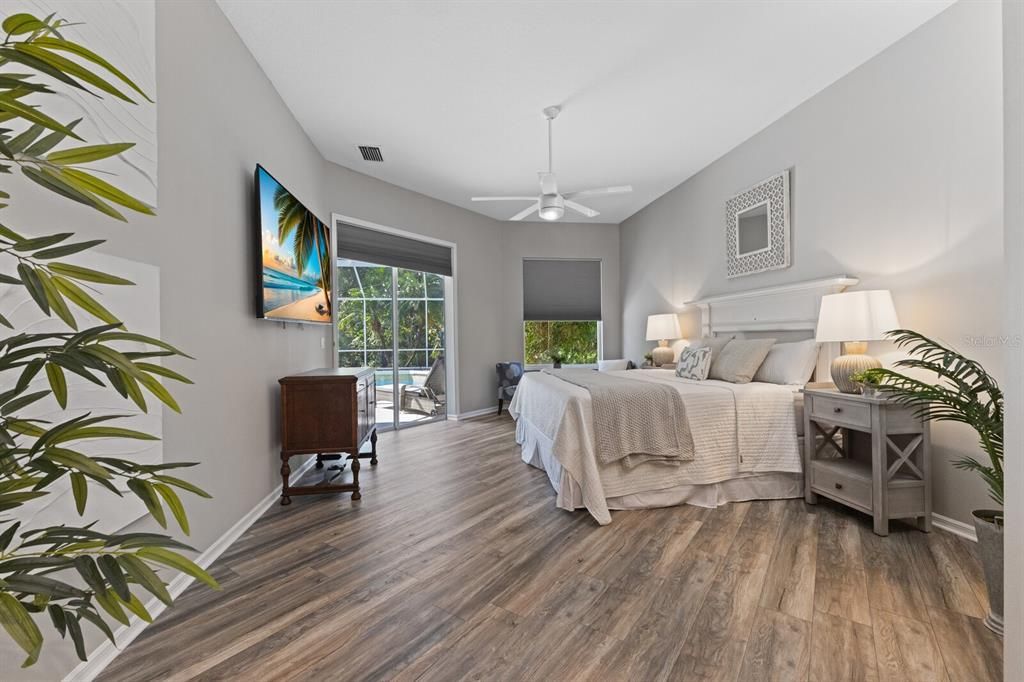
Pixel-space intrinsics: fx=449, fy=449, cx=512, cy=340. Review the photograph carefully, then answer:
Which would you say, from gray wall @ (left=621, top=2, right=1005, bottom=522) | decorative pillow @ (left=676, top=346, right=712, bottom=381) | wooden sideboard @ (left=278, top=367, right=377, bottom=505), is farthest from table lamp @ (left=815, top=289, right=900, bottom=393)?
wooden sideboard @ (left=278, top=367, right=377, bottom=505)

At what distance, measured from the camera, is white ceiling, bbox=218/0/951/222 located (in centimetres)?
235

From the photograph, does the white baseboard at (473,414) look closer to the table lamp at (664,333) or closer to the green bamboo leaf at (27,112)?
the table lamp at (664,333)

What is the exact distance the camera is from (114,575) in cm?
58

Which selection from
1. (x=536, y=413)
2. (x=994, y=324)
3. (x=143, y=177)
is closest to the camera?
(x=143, y=177)

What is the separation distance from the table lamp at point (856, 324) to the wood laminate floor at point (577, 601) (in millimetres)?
818

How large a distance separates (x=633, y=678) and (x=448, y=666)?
57 cm

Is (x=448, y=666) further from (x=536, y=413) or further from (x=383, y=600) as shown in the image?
(x=536, y=413)

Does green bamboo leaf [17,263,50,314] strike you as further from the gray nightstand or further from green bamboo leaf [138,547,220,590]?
the gray nightstand

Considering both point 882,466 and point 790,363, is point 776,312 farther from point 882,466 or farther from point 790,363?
point 882,466

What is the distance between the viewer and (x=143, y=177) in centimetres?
164

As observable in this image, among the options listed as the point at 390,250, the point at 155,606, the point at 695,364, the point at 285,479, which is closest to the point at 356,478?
the point at 285,479

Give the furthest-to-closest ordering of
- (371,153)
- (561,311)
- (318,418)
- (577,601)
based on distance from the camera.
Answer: (561,311), (371,153), (318,418), (577,601)

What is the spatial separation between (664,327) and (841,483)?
2.66m

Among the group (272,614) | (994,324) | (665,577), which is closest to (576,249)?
(994,324)
